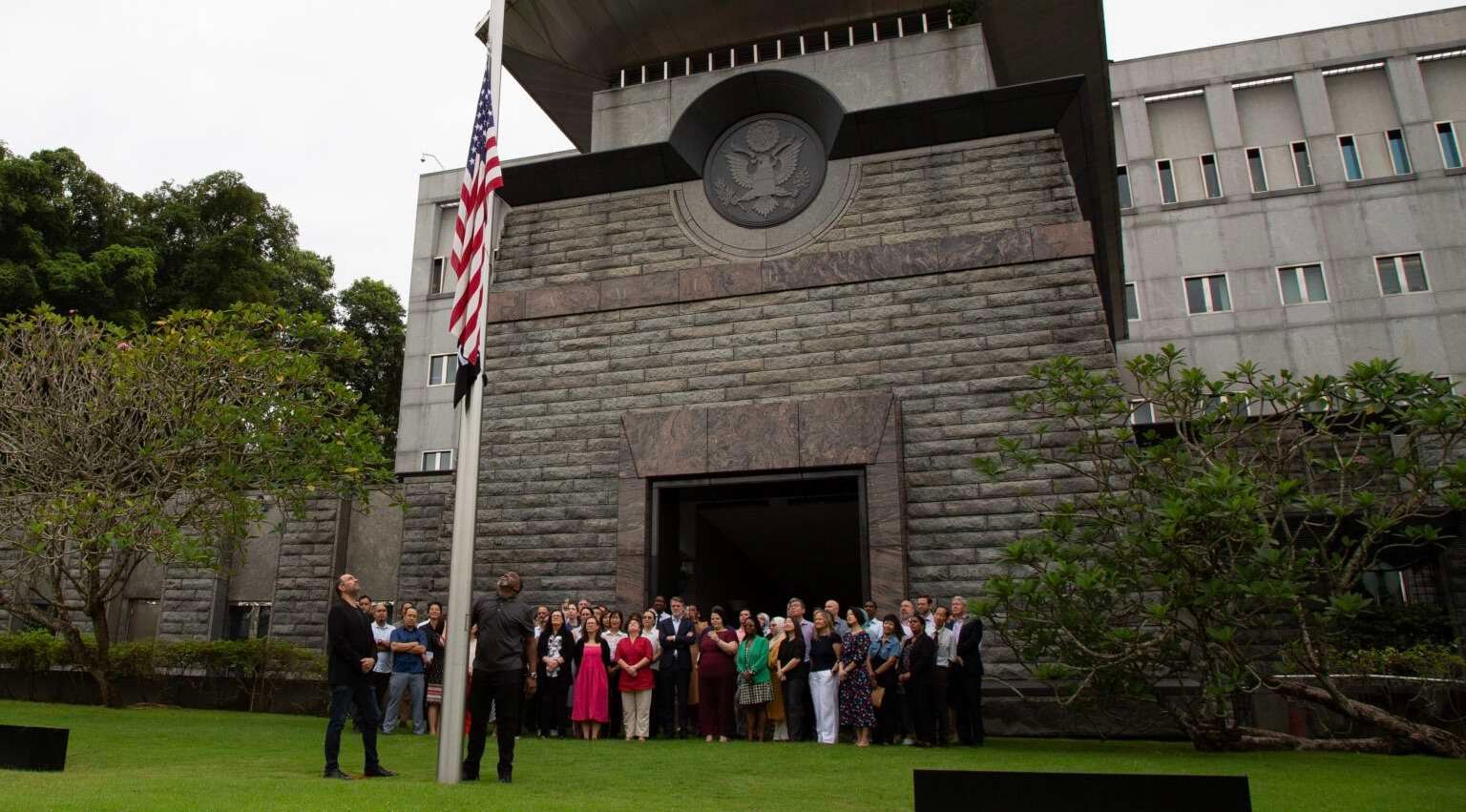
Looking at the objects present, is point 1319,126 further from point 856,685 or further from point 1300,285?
point 856,685

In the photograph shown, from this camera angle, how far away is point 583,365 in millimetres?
A: 14344

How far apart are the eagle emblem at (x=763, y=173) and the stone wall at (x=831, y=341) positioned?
2.75ft

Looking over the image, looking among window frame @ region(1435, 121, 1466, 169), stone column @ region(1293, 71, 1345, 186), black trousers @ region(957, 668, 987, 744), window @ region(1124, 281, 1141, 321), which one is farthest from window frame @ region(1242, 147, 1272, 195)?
black trousers @ region(957, 668, 987, 744)

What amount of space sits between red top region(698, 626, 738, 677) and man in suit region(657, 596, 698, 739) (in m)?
0.26

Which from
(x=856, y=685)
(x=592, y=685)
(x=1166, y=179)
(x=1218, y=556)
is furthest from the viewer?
(x=1166, y=179)

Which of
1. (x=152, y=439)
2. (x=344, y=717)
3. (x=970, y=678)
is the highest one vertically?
(x=152, y=439)

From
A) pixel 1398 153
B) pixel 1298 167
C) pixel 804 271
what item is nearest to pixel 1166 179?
pixel 1298 167

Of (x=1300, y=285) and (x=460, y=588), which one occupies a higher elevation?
(x=1300, y=285)

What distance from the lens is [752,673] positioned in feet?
37.0

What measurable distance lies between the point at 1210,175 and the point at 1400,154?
15.0 feet

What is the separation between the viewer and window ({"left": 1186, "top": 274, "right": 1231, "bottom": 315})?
28609 mm

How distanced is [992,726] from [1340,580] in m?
3.94

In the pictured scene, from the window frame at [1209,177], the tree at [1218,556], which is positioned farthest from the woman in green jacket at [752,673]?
the window frame at [1209,177]

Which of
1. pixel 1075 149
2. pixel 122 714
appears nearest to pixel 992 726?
pixel 1075 149
